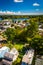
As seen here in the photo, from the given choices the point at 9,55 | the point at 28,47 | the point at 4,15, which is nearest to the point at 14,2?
the point at 4,15

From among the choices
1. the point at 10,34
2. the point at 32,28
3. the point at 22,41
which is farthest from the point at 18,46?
the point at 32,28

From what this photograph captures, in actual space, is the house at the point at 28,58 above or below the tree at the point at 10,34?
below

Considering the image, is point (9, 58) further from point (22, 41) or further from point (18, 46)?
point (22, 41)

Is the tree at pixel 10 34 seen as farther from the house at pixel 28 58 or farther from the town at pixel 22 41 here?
the house at pixel 28 58

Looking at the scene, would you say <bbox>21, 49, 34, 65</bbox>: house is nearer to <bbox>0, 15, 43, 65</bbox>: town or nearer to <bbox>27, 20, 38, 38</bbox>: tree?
<bbox>0, 15, 43, 65</bbox>: town

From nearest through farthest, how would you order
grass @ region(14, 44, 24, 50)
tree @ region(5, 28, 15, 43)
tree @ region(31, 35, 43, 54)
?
tree @ region(31, 35, 43, 54) → grass @ region(14, 44, 24, 50) → tree @ region(5, 28, 15, 43)

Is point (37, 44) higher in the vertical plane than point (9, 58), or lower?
higher

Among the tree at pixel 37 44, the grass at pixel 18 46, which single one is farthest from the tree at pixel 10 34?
the tree at pixel 37 44

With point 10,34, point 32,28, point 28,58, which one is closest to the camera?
point 28,58

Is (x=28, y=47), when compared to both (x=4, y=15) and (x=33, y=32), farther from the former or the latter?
(x=4, y=15)

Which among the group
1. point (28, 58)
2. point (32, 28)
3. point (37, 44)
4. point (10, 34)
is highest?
point (32, 28)

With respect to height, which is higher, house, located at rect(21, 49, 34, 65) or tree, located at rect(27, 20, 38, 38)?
tree, located at rect(27, 20, 38, 38)

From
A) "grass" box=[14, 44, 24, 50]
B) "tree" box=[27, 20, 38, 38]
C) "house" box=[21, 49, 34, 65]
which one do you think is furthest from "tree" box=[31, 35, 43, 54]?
"tree" box=[27, 20, 38, 38]
